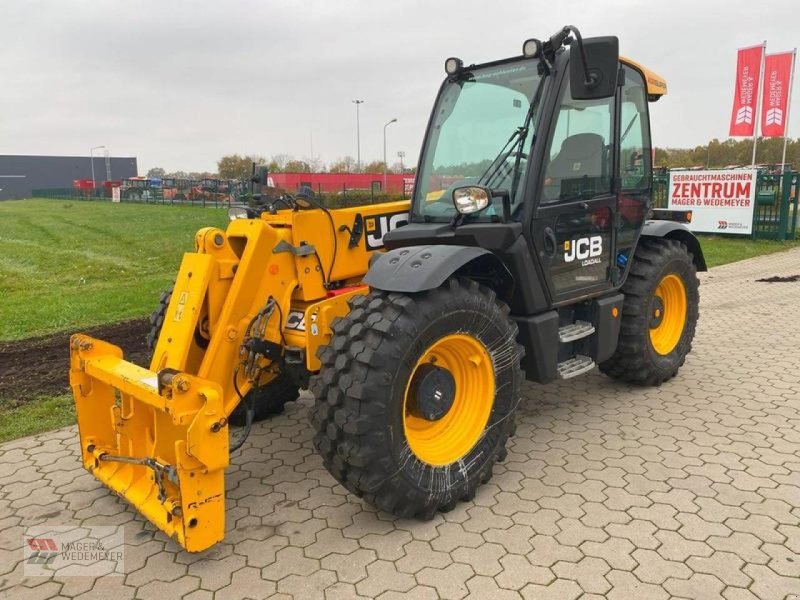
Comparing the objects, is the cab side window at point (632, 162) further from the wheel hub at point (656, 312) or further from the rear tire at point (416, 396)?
the rear tire at point (416, 396)

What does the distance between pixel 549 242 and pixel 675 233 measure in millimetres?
2175

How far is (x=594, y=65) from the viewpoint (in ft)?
11.3

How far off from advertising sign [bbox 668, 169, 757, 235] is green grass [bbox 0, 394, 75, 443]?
49.9 ft

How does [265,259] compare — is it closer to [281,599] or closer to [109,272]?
[281,599]

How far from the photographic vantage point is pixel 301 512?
3.46m


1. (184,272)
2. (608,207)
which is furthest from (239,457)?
(608,207)

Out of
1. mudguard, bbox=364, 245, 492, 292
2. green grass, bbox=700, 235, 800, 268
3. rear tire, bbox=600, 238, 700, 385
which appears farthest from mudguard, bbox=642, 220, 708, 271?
green grass, bbox=700, 235, 800, 268

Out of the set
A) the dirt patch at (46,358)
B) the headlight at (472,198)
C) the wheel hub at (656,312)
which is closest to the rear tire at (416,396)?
the headlight at (472,198)

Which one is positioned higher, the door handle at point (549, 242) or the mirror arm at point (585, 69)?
the mirror arm at point (585, 69)

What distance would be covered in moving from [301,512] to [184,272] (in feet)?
4.92

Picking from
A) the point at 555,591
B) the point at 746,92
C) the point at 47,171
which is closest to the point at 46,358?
the point at 555,591

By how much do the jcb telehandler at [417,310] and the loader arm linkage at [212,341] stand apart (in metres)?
0.01

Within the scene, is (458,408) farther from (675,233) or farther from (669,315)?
(675,233)

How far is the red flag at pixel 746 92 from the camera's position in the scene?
17.4m
